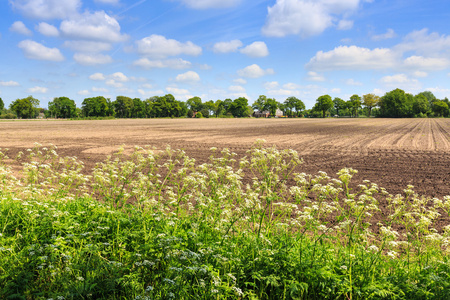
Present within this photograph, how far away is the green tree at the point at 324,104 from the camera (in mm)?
173875

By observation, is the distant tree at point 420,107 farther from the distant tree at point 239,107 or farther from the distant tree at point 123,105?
the distant tree at point 123,105

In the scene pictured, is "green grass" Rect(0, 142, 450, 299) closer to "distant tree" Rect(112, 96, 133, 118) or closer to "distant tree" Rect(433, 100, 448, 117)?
"distant tree" Rect(112, 96, 133, 118)

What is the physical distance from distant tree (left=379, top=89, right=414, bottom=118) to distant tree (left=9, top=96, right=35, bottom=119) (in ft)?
624

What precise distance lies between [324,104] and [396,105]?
126ft

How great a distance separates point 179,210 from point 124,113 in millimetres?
188325

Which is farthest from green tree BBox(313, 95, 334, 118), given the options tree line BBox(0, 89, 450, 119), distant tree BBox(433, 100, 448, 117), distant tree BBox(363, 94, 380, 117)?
distant tree BBox(433, 100, 448, 117)

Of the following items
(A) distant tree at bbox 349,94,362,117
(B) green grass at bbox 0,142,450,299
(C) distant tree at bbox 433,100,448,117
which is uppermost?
(A) distant tree at bbox 349,94,362,117

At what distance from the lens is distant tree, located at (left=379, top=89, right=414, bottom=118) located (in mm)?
150875

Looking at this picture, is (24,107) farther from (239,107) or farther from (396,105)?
(396,105)

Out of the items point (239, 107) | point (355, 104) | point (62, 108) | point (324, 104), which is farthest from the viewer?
point (239, 107)

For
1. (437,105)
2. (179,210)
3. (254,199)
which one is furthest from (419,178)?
(437,105)

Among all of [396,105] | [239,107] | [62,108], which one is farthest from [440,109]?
[62,108]

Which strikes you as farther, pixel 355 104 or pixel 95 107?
pixel 355 104

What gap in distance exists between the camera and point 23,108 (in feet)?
469
